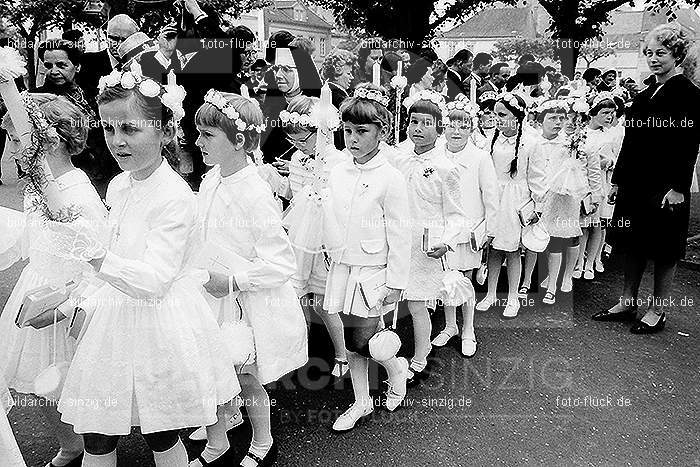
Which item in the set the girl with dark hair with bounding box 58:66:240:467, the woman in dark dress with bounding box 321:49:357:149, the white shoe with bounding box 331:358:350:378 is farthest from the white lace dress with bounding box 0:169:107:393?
the woman in dark dress with bounding box 321:49:357:149

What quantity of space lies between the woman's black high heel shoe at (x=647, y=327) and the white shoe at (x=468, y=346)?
1511 millimetres

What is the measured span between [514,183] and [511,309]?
45.2 inches

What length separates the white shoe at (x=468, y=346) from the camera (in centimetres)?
490

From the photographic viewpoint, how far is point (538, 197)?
5.83 meters

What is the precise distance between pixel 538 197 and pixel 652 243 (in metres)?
1.03

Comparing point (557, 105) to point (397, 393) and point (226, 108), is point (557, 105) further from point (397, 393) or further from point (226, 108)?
point (226, 108)

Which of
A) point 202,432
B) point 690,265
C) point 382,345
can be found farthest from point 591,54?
point 202,432

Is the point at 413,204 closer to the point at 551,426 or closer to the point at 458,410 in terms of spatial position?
the point at 458,410

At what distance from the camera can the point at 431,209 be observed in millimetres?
4484

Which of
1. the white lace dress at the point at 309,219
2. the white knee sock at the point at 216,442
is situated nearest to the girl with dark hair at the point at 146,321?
the white knee sock at the point at 216,442

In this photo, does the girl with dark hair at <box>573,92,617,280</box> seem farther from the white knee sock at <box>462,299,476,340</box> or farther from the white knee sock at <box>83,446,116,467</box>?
the white knee sock at <box>83,446,116,467</box>

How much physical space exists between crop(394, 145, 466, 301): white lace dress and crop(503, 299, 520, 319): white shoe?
1525mm

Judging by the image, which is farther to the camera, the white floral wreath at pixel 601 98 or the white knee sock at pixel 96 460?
the white floral wreath at pixel 601 98

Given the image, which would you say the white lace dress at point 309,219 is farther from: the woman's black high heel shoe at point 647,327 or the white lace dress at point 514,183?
the woman's black high heel shoe at point 647,327
